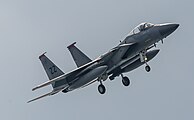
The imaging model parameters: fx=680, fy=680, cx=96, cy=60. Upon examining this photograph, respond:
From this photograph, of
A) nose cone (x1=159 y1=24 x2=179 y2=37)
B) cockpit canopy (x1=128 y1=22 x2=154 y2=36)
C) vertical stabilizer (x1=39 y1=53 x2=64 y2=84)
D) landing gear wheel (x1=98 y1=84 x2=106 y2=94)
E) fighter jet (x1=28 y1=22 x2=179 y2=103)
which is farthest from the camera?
vertical stabilizer (x1=39 y1=53 x2=64 y2=84)

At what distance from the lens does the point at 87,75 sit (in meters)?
44.1

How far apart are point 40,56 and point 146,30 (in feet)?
32.7

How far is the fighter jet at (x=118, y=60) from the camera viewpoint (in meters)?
42.5

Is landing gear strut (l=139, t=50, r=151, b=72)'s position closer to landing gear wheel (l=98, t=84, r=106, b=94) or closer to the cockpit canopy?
the cockpit canopy

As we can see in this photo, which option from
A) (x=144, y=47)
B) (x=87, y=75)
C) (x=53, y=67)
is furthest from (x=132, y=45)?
(x=53, y=67)

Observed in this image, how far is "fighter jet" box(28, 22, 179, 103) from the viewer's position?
4253cm

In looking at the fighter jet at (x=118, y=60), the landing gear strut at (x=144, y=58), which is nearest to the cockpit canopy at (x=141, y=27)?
the fighter jet at (x=118, y=60)

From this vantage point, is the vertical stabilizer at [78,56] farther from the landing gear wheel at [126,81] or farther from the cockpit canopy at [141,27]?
the cockpit canopy at [141,27]

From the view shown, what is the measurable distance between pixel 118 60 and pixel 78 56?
466cm

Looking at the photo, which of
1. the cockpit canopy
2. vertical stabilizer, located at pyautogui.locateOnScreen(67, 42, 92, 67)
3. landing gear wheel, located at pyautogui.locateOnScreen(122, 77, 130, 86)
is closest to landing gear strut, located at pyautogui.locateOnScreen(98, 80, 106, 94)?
landing gear wheel, located at pyautogui.locateOnScreen(122, 77, 130, 86)

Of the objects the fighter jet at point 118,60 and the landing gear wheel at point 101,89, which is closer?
the fighter jet at point 118,60

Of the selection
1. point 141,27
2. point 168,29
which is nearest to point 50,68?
point 141,27

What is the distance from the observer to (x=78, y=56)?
47.4 meters

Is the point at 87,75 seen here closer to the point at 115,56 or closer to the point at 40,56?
the point at 115,56
